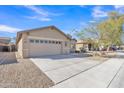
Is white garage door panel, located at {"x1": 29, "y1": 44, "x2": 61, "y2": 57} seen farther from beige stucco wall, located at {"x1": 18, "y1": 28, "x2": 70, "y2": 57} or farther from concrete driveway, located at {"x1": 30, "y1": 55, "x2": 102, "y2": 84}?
concrete driveway, located at {"x1": 30, "y1": 55, "x2": 102, "y2": 84}

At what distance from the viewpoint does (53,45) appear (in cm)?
1683

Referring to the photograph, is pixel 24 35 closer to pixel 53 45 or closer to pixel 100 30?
pixel 53 45

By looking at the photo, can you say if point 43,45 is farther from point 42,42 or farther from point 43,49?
point 43,49

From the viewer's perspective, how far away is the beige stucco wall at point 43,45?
13547mm

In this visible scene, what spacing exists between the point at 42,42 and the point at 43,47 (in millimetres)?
632

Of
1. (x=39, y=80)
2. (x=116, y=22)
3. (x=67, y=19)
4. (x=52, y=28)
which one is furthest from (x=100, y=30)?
(x=39, y=80)

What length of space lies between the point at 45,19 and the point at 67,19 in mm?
3076

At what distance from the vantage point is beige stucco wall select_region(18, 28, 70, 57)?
13547mm

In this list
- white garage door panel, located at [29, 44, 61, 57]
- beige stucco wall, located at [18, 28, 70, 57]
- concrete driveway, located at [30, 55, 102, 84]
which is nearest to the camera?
concrete driveway, located at [30, 55, 102, 84]

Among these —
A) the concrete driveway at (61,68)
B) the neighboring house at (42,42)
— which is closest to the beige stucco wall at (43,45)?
the neighboring house at (42,42)

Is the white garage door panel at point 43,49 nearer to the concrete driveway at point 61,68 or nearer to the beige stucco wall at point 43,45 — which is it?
the beige stucco wall at point 43,45

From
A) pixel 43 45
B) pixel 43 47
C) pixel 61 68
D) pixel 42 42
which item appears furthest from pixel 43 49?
pixel 61 68

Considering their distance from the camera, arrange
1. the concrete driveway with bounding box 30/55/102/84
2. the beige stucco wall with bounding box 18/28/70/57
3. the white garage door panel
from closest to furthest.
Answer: the concrete driveway with bounding box 30/55/102/84 < the beige stucco wall with bounding box 18/28/70/57 < the white garage door panel

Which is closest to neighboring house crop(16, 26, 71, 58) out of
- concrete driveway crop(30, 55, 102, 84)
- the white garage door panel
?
the white garage door panel
